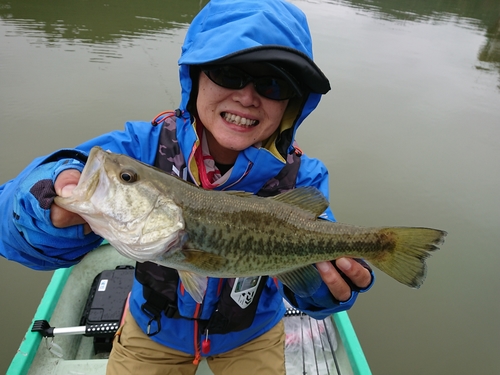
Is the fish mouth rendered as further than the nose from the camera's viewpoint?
No

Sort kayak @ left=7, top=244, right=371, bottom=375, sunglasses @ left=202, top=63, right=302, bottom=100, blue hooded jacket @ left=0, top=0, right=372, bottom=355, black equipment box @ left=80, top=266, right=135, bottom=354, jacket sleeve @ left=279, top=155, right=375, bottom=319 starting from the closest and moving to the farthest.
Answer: blue hooded jacket @ left=0, top=0, right=372, bottom=355 → sunglasses @ left=202, top=63, right=302, bottom=100 → jacket sleeve @ left=279, top=155, right=375, bottom=319 → kayak @ left=7, top=244, right=371, bottom=375 → black equipment box @ left=80, top=266, right=135, bottom=354

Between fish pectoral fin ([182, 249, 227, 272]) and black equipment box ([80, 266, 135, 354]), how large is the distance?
5.43 feet

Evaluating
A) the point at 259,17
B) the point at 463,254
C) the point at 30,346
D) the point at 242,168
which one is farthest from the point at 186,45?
the point at 463,254

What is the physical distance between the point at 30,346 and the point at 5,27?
10.6 meters

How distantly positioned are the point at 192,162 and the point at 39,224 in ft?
2.90

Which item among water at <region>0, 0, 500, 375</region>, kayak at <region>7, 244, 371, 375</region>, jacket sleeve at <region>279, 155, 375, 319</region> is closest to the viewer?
jacket sleeve at <region>279, 155, 375, 319</region>

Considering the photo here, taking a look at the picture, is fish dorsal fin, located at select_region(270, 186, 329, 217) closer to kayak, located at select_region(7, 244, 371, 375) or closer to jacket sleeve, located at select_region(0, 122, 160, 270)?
jacket sleeve, located at select_region(0, 122, 160, 270)

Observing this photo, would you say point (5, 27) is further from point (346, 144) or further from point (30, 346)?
point (30, 346)

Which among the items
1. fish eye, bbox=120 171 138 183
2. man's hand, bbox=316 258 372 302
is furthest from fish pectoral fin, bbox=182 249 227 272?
man's hand, bbox=316 258 372 302

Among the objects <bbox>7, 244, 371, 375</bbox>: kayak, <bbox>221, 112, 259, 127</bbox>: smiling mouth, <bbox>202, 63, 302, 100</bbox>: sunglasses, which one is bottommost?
<bbox>7, 244, 371, 375</bbox>: kayak

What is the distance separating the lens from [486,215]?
565cm

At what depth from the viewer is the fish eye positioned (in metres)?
1.44

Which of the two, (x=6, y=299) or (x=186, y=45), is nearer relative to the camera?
(x=186, y=45)

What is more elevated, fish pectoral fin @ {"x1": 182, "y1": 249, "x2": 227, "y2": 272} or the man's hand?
fish pectoral fin @ {"x1": 182, "y1": 249, "x2": 227, "y2": 272}
